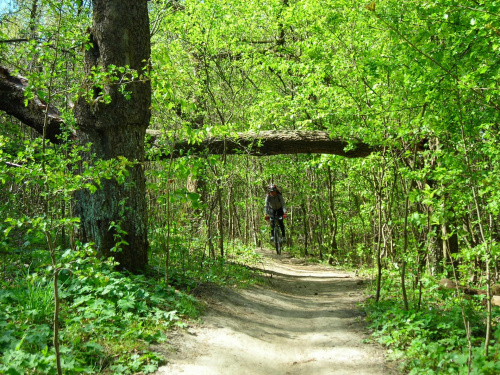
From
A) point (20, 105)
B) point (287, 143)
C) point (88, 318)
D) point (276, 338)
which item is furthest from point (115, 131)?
point (287, 143)

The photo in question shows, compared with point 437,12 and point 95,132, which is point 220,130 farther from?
point 437,12

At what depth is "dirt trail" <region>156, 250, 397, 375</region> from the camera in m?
3.86

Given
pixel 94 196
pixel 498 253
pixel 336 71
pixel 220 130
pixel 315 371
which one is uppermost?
pixel 336 71

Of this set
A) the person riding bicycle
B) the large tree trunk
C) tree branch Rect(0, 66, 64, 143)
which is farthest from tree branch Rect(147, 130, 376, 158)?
the large tree trunk

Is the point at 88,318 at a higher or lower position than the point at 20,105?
lower

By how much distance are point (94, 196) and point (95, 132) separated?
0.97 metres

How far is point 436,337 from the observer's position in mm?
4215

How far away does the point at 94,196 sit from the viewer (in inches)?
225

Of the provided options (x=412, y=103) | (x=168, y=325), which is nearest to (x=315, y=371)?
(x=168, y=325)

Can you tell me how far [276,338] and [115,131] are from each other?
3.77 metres

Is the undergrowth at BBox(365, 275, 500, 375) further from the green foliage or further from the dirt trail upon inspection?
the green foliage

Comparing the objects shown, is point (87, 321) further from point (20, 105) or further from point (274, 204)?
point (274, 204)

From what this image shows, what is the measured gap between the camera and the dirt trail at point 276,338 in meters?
3.86

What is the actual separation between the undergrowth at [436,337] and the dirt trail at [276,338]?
240 mm
